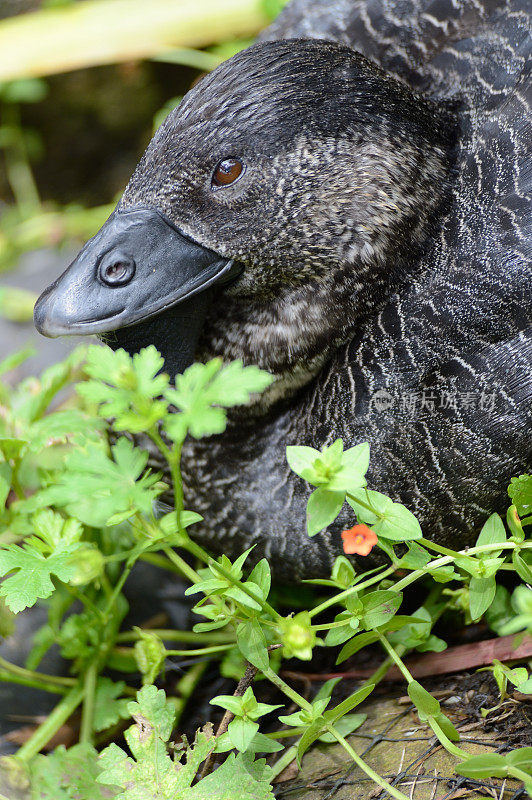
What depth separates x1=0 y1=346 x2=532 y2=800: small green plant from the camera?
4.06ft

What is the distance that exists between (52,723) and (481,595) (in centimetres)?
93

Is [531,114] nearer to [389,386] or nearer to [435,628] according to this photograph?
[389,386]

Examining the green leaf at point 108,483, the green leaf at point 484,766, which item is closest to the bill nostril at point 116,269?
the green leaf at point 108,483

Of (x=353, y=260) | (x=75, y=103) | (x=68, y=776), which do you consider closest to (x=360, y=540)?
(x=353, y=260)

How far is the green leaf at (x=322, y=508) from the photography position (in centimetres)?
131

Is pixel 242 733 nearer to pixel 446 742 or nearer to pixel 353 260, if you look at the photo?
pixel 446 742

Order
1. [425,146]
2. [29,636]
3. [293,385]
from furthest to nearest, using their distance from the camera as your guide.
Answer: [29,636], [293,385], [425,146]

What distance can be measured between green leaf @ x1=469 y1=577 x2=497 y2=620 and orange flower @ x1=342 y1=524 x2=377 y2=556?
224 millimetres

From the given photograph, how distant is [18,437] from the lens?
1.88 metres

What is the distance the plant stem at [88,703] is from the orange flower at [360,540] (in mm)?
735

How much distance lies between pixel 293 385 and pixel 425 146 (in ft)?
1.81

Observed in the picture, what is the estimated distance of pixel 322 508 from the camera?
1314 millimetres

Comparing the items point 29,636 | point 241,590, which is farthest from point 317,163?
point 29,636

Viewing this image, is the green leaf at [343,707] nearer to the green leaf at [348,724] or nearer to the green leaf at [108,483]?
the green leaf at [348,724]
